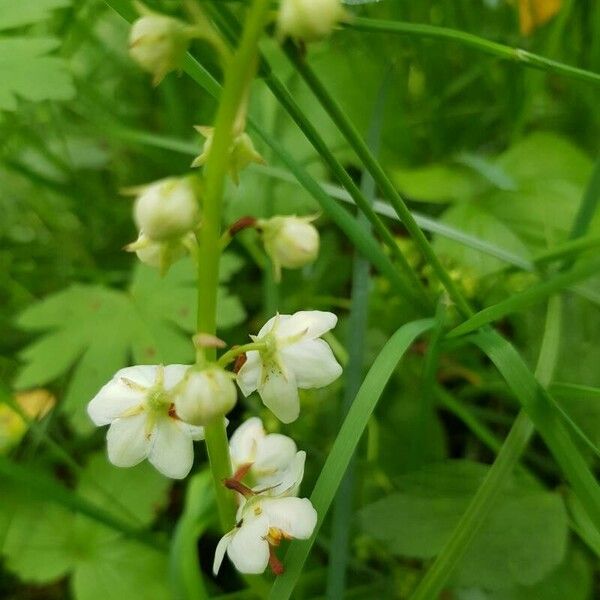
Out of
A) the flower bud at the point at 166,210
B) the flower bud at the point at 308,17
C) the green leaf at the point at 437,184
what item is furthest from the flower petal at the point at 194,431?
the green leaf at the point at 437,184

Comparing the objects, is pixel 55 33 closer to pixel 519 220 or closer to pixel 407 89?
pixel 407 89

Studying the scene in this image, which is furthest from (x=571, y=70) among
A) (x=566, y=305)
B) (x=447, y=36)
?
(x=566, y=305)

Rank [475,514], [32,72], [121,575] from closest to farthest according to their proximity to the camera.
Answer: [475,514] < [121,575] < [32,72]

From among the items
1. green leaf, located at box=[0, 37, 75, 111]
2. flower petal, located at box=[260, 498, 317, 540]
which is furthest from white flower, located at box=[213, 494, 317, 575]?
green leaf, located at box=[0, 37, 75, 111]

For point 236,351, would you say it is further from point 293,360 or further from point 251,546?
point 251,546

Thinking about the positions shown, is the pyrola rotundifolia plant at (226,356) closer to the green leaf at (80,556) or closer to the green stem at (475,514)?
the green stem at (475,514)

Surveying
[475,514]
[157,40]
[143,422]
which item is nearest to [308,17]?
[157,40]

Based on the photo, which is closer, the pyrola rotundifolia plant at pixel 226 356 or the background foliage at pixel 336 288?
the pyrola rotundifolia plant at pixel 226 356

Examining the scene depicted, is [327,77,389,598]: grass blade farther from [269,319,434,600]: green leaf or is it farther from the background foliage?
Answer: [269,319,434,600]: green leaf
